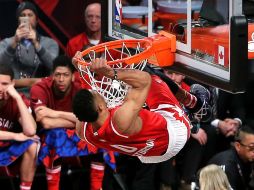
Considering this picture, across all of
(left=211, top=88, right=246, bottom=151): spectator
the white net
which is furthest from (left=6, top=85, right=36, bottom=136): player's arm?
(left=211, top=88, right=246, bottom=151): spectator

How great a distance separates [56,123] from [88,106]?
2514 millimetres

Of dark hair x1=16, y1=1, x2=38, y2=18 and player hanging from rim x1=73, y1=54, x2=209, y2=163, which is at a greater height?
dark hair x1=16, y1=1, x2=38, y2=18

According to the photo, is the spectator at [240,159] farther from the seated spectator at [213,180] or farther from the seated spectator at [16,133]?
the seated spectator at [16,133]

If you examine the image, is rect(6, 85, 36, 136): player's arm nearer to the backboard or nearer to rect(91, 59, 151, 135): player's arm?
the backboard

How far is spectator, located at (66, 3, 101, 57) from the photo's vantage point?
9.77m

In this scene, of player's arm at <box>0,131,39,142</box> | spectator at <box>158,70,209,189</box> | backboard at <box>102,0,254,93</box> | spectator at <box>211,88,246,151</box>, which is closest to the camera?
backboard at <box>102,0,254,93</box>

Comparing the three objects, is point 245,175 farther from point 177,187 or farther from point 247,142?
point 177,187

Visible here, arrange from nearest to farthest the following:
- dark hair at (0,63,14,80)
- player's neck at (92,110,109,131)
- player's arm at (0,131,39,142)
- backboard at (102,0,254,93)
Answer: backboard at (102,0,254,93) < player's neck at (92,110,109,131) < player's arm at (0,131,39,142) < dark hair at (0,63,14,80)

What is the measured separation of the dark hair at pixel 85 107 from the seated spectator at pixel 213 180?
6.15 ft

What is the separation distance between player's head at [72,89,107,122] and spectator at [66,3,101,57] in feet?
10.9

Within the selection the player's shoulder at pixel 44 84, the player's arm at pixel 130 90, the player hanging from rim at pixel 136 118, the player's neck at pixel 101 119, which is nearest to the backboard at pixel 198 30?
the player hanging from rim at pixel 136 118

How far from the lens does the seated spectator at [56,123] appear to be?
8883 millimetres

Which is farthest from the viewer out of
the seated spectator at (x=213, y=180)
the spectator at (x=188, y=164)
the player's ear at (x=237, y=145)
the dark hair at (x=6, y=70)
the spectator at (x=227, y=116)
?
the spectator at (x=227, y=116)

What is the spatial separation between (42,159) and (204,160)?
2034 millimetres
